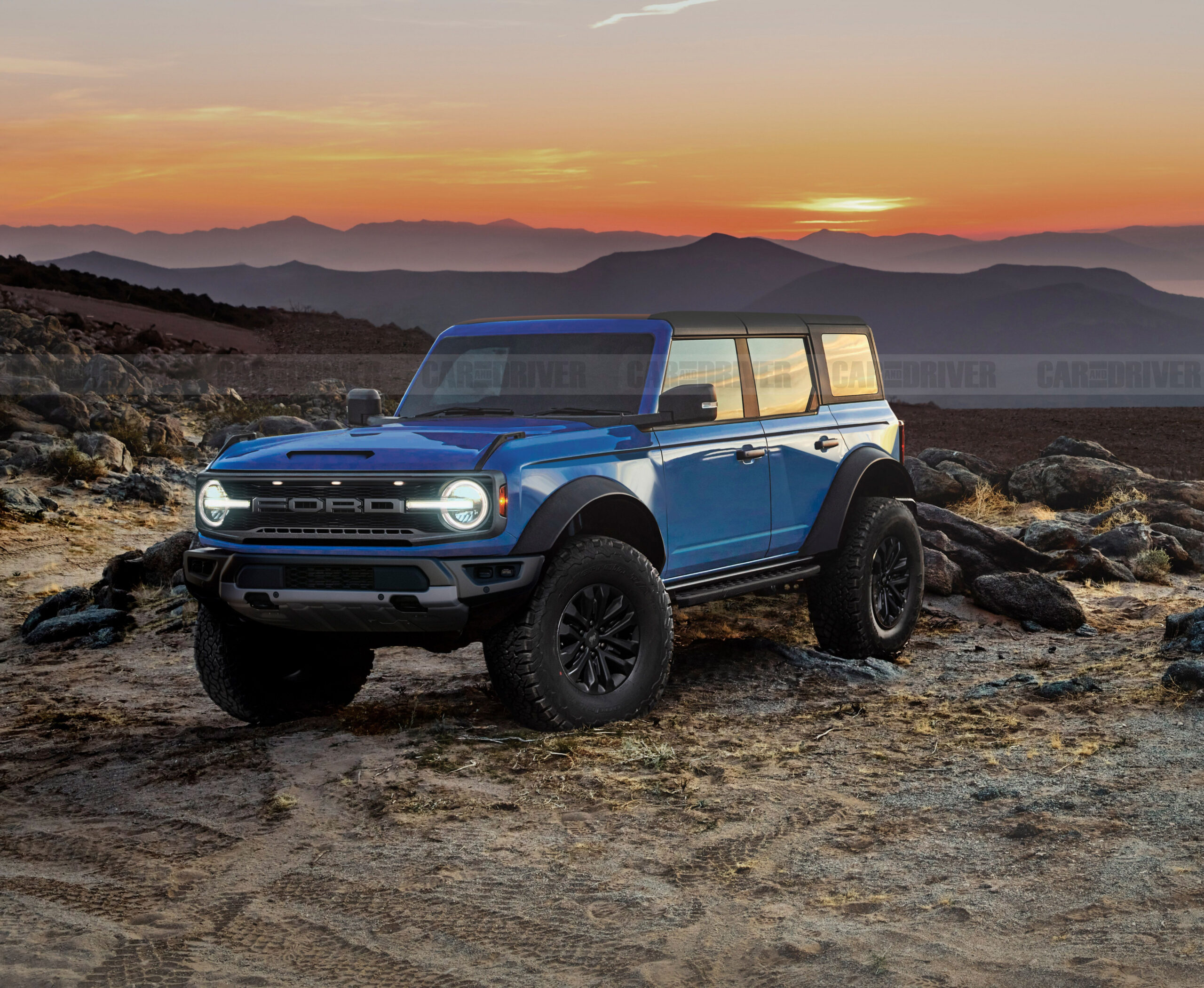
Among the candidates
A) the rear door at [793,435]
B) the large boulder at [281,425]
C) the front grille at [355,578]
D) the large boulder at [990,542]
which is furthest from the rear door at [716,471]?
the large boulder at [281,425]

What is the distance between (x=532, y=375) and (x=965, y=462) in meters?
15.8

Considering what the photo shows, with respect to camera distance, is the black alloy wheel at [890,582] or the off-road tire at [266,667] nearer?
the off-road tire at [266,667]

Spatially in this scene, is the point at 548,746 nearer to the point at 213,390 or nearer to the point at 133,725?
the point at 133,725

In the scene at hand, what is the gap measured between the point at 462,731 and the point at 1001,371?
487ft

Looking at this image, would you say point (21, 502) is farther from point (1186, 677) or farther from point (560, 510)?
point (1186, 677)

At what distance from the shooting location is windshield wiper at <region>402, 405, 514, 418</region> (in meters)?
7.41

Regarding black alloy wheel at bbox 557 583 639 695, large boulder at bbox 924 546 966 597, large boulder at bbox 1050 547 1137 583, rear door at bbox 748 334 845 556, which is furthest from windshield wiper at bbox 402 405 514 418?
large boulder at bbox 1050 547 1137 583

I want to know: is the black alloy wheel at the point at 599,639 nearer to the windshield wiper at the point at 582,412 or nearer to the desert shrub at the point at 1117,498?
the windshield wiper at the point at 582,412

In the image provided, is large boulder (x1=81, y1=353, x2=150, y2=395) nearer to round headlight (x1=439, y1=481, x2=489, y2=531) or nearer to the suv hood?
the suv hood

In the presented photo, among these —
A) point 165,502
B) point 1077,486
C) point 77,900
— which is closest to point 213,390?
point 165,502

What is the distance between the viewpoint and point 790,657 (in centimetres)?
871

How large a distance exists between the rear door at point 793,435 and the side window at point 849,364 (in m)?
0.27

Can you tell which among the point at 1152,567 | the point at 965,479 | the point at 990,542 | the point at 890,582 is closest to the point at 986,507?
the point at 965,479

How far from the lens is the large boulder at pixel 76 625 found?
423 inches
